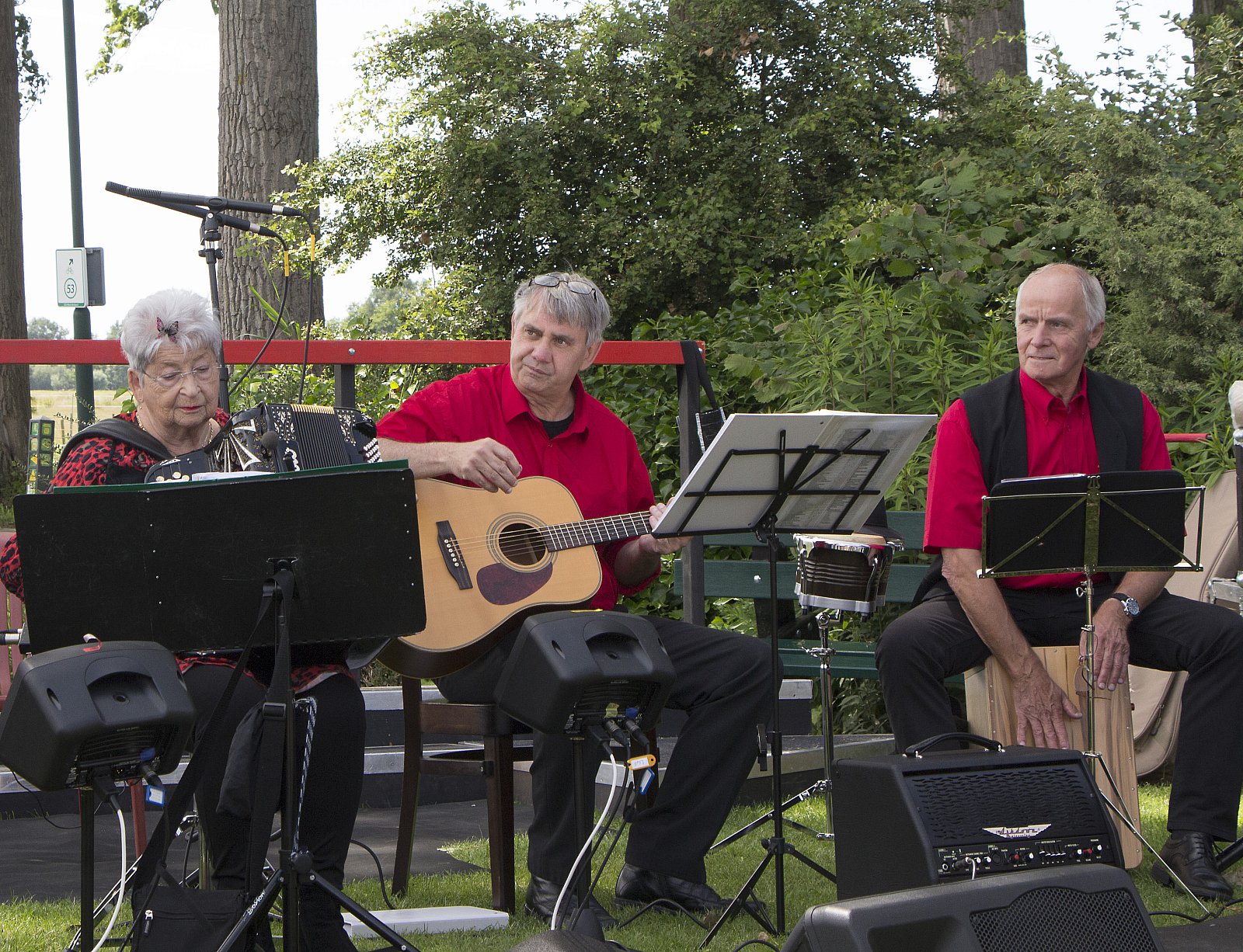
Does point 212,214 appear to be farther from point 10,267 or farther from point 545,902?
point 10,267

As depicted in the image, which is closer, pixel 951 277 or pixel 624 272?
pixel 951 277

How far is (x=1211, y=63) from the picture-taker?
24.5 feet

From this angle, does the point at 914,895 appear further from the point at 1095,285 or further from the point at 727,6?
the point at 727,6

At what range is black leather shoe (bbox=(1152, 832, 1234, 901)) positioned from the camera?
335cm

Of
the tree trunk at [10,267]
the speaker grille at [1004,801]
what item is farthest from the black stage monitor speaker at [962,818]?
the tree trunk at [10,267]

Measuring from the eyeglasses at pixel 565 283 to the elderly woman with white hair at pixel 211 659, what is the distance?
3.04ft

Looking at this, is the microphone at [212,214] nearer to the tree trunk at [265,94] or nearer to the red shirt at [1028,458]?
the red shirt at [1028,458]

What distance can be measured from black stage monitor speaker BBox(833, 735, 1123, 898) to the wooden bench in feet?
5.87

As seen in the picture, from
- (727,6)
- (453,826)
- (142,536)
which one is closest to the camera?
(142,536)

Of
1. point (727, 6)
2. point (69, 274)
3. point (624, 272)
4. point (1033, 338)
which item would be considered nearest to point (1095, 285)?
point (1033, 338)

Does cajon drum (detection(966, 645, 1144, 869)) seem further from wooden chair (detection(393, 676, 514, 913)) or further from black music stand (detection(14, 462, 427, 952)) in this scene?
black music stand (detection(14, 462, 427, 952))

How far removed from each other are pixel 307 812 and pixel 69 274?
794 cm

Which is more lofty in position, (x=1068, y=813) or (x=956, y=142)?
(x=956, y=142)

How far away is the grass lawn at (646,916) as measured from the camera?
3062mm
